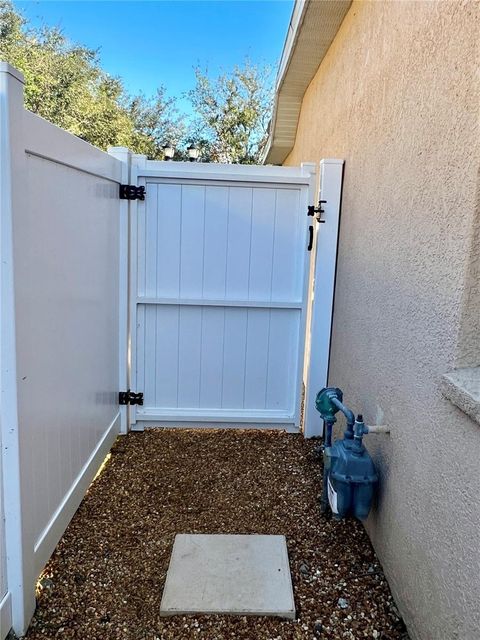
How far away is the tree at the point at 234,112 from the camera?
1628 centimetres

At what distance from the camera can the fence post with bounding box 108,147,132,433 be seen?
10.9 feet

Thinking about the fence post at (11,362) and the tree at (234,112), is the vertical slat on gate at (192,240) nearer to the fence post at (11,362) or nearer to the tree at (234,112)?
the fence post at (11,362)

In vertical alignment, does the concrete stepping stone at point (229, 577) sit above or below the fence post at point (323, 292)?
below

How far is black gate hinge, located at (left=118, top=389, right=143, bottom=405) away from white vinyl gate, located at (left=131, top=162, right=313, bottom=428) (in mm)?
64

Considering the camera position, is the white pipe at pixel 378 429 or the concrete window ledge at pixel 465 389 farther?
the white pipe at pixel 378 429

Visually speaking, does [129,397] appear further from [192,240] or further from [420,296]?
[420,296]

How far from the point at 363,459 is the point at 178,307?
72.4 inches

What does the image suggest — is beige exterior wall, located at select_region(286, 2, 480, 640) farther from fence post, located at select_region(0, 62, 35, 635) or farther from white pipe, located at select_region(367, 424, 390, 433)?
fence post, located at select_region(0, 62, 35, 635)

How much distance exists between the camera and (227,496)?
8.99 feet

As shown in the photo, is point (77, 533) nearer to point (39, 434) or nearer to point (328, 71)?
point (39, 434)

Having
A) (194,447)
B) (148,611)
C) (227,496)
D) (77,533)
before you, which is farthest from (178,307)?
(148,611)

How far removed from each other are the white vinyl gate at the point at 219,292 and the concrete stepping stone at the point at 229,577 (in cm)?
141

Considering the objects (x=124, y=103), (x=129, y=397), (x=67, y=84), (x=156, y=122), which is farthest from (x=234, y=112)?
(x=129, y=397)

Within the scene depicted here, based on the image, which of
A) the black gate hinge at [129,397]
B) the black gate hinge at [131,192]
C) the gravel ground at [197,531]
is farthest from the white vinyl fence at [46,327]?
the black gate hinge at [129,397]
